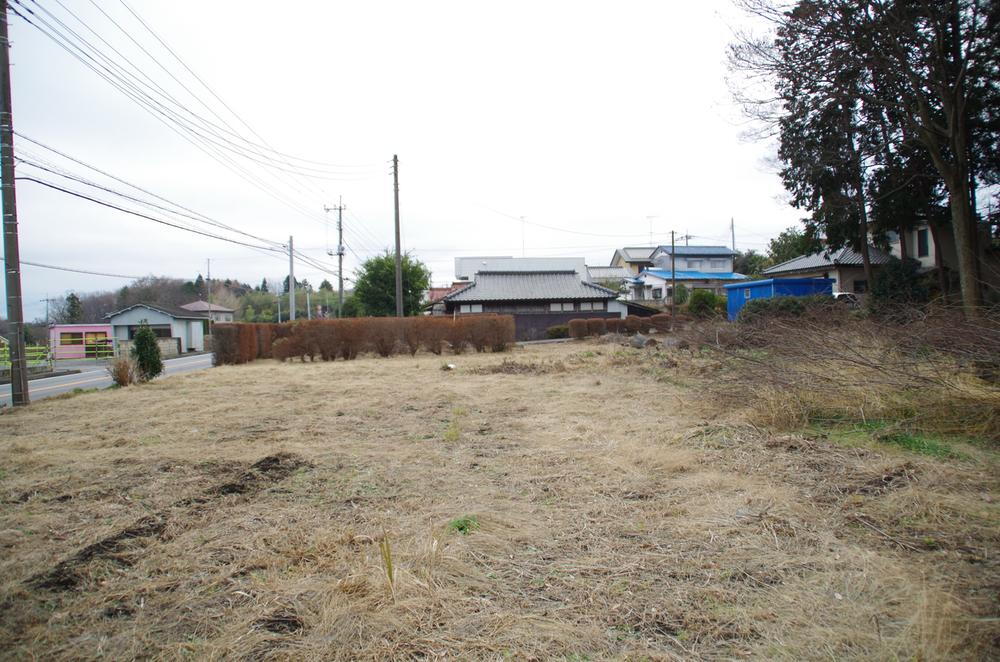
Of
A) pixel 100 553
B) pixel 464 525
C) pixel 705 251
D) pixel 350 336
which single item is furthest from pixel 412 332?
pixel 705 251

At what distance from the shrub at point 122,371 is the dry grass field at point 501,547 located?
7076mm

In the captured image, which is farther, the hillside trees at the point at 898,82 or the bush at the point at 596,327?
the bush at the point at 596,327

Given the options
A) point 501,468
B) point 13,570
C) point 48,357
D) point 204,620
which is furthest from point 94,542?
point 48,357

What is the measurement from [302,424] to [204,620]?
490cm

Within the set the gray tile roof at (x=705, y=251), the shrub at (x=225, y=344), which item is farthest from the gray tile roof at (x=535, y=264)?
the shrub at (x=225, y=344)

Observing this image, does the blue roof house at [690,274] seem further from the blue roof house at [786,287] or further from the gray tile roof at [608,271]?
the blue roof house at [786,287]

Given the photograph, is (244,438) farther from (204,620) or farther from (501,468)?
(204,620)

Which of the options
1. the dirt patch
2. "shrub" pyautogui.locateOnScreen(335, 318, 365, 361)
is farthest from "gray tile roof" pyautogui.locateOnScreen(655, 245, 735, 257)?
the dirt patch

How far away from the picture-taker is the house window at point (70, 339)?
36.4m

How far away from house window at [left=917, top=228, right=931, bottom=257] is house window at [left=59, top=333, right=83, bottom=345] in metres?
49.6

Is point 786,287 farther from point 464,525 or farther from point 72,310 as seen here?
point 72,310

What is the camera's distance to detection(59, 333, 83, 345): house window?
36359mm

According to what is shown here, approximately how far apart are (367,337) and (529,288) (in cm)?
1643

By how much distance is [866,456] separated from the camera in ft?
14.9
